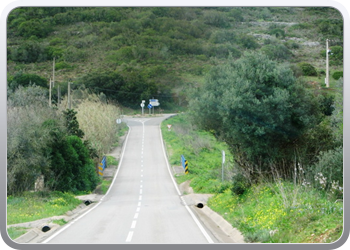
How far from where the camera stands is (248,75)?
59.5ft

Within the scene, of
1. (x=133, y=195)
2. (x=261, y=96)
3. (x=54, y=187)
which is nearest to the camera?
(x=261, y=96)

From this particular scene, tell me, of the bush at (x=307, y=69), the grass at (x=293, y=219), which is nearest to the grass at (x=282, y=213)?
the grass at (x=293, y=219)

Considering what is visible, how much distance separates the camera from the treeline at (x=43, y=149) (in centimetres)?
1728

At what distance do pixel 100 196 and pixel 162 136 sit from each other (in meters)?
36.2

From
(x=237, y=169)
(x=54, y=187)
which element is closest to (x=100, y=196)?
(x=54, y=187)

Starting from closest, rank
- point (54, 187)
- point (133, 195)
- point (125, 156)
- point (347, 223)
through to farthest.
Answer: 1. point (347, 223)
2. point (54, 187)
3. point (133, 195)
4. point (125, 156)

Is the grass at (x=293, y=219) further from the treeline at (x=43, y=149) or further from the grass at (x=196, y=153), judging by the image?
the grass at (x=196, y=153)

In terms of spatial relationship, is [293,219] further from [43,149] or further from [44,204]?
[43,149]

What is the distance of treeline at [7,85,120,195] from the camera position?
1728 cm

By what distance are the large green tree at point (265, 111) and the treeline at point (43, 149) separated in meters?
8.77

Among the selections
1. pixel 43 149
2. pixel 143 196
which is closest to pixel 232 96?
pixel 43 149

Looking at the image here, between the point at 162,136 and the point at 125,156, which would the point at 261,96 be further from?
the point at 162,136

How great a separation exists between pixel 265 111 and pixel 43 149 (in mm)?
13585

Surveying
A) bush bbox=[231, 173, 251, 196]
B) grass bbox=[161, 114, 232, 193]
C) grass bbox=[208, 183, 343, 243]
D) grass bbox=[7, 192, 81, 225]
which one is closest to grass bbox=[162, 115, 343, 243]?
grass bbox=[208, 183, 343, 243]
